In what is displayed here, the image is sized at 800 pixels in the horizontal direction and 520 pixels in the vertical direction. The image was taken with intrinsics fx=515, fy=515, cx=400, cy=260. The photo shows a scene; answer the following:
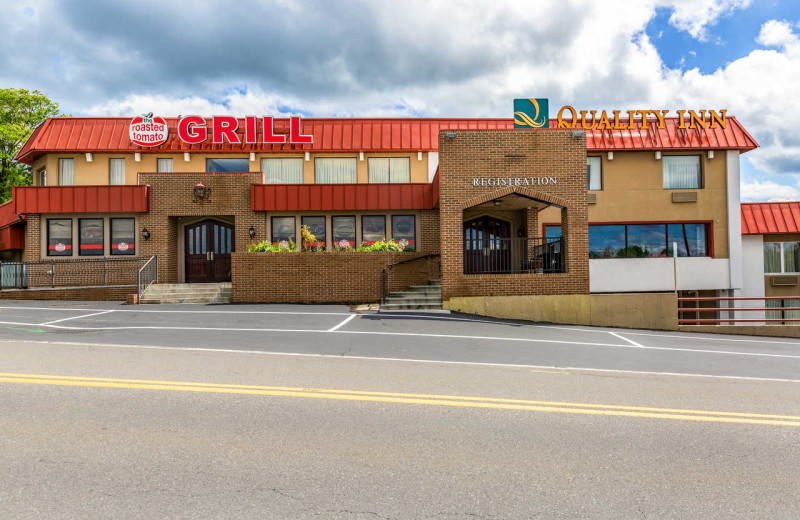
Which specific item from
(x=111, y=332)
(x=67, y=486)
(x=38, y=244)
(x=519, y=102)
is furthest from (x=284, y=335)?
(x=38, y=244)

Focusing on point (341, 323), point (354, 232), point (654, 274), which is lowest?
point (341, 323)

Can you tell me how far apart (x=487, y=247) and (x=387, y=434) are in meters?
14.3

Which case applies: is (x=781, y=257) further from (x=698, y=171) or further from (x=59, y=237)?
(x=59, y=237)

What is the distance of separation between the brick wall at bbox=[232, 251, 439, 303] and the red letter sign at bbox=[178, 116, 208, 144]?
6688mm

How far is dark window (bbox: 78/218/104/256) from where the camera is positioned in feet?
71.9

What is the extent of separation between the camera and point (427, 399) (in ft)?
20.1

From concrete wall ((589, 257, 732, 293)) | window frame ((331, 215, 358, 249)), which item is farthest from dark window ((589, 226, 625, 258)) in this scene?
window frame ((331, 215, 358, 249))

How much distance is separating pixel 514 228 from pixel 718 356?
484 inches

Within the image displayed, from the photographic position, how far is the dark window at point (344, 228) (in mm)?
22469

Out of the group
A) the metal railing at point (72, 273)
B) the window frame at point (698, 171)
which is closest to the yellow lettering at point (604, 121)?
the window frame at point (698, 171)

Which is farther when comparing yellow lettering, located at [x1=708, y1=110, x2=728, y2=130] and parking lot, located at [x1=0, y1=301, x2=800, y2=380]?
yellow lettering, located at [x1=708, y1=110, x2=728, y2=130]

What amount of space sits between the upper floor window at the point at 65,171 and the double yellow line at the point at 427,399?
742 inches

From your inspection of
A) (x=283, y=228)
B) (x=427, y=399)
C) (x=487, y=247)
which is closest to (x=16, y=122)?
(x=283, y=228)

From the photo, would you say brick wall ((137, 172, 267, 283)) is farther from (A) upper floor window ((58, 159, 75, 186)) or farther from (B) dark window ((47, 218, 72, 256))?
(A) upper floor window ((58, 159, 75, 186))
